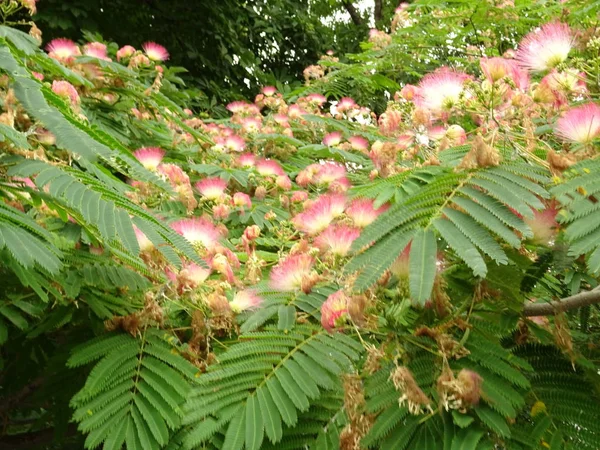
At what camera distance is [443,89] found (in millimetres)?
1720

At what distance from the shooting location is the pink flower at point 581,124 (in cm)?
142

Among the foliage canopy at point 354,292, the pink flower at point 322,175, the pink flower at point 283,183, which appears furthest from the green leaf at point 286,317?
the pink flower at point 283,183

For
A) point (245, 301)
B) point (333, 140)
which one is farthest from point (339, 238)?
point (333, 140)

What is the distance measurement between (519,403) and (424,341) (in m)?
0.22

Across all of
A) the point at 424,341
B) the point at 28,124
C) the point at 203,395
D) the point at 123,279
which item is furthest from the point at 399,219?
the point at 28,124

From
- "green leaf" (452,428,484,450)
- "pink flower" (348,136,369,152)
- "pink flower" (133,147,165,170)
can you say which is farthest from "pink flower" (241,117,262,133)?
"green leaf" (452,428,484,450)

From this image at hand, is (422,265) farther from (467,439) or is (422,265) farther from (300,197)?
(300,197)

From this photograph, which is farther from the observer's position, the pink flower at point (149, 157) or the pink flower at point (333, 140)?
the pink flower at point (333, 140)

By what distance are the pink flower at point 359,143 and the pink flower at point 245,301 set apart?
2503mm

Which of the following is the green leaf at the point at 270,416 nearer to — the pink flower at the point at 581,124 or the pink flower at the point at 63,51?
the pink flower at the point at 581,124

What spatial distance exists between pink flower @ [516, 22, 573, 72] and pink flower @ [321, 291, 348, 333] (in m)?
0.84

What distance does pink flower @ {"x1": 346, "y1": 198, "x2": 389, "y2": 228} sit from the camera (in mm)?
1658

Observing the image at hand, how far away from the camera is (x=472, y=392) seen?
1195mm

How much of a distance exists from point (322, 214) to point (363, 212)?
23 cm
